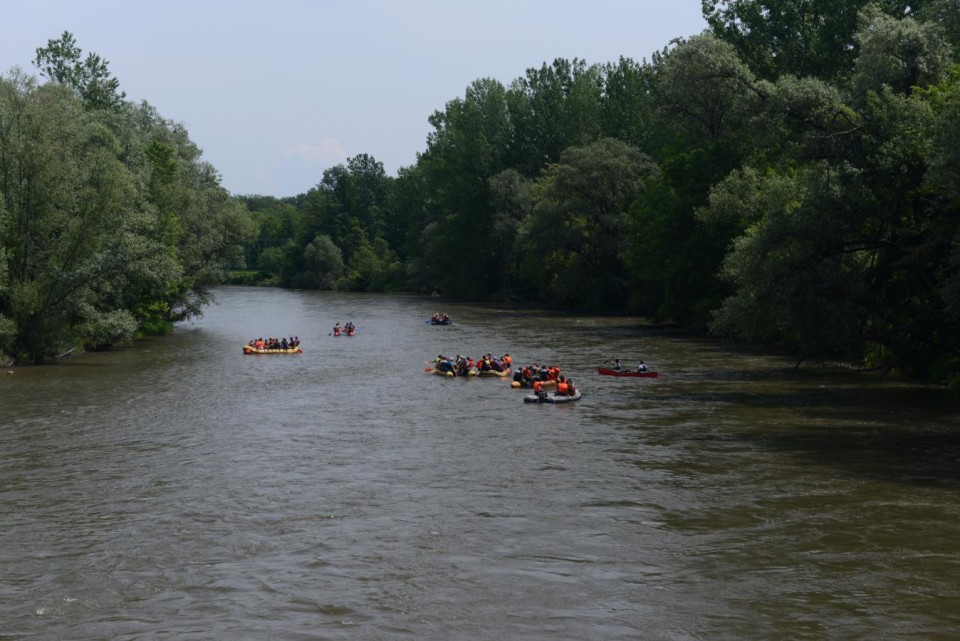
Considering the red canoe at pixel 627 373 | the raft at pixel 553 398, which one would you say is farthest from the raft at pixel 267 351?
the raft at pixel 553 398

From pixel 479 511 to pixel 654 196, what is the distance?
50.6m

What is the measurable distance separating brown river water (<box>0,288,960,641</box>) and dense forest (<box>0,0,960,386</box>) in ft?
15.9

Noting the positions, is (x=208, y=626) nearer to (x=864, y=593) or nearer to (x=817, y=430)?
(x=864, y=593)

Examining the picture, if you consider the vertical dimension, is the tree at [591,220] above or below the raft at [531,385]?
above

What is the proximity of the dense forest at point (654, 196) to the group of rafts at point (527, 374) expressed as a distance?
757 cm

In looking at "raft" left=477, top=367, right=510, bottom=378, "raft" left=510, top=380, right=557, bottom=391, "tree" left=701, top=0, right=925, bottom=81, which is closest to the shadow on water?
"raft" left=510, top=380, right=557, bottom=391

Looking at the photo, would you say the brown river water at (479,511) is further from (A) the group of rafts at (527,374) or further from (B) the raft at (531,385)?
(B) the raft at (531,385)

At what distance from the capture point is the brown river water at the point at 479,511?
15.6 m

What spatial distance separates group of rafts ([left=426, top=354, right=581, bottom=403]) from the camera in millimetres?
35875

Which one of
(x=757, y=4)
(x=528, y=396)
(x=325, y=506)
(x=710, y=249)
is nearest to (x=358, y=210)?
(x=757, y=4)

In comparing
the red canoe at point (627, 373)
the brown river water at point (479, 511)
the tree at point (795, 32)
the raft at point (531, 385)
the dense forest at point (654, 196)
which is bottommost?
the brown river water at point (479, 511)

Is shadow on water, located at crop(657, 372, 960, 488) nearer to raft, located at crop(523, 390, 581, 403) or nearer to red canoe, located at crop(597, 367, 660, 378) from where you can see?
raft, located at crop(523, 390, 581, 403)

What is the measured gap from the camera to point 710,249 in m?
60.8

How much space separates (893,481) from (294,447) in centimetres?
1590
